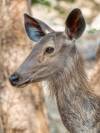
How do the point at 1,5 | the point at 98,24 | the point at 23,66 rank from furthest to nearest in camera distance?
the point at 98,24
the point at 1,5
the point at 23,66

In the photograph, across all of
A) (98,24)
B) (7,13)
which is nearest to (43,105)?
(7,13)

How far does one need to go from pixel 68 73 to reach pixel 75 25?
1.54 ft

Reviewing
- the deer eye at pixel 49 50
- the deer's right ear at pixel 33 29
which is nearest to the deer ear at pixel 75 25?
the deer eye at pixel 49 50

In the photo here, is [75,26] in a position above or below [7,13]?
above

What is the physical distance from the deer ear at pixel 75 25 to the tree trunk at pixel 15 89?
6.08 feet

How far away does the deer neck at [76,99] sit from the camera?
7.46 m

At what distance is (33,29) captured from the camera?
7.73m

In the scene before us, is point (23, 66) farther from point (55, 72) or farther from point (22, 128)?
point (22, 128)

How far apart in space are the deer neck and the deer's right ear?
51cm

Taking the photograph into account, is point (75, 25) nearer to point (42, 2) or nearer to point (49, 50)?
point (49, 50)

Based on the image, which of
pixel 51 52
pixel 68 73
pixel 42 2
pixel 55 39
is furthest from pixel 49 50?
pixel 42 2

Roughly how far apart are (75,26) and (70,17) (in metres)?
0.13

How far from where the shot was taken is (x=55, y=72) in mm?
7375

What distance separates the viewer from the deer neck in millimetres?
7461
